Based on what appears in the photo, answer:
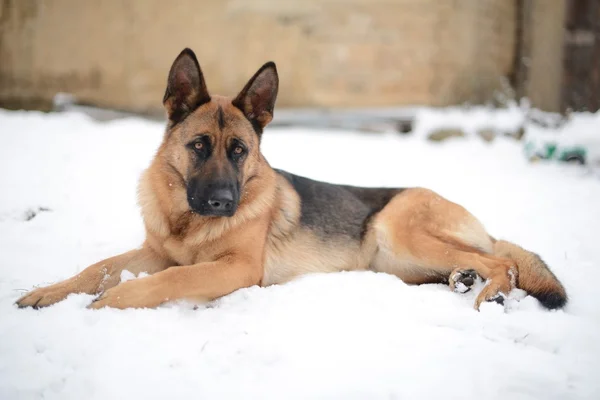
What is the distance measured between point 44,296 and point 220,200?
125 cm

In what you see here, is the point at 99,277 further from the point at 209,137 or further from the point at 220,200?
the point at 209,137

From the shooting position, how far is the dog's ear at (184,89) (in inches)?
151

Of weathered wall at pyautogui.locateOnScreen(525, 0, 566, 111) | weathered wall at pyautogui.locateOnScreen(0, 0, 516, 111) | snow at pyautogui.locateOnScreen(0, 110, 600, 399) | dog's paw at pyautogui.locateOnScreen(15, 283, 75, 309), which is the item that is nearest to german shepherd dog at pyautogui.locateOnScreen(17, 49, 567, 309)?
dog's paw at pyautogui.locateOnScreen(15, 283, 75, 309)

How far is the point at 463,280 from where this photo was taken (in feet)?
13.0

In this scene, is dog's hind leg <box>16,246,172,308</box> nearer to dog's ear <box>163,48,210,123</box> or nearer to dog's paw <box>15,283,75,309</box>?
dog's paw <box>15,283,75,309</box>

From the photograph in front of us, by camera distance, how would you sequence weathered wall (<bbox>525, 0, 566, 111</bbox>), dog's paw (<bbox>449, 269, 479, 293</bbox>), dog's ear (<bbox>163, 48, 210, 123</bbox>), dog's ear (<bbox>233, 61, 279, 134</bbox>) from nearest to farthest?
dog's ear (<bbox>163, 48, 210, 123</bbox>)
dog's paw (<bbox>449, 269, 479, 293</bbox>)
dog's ear (<bbox>233, 61, 279, 134</bbox>)
weathered wall (<bbox>525, 0, 566, 111</bbox>)

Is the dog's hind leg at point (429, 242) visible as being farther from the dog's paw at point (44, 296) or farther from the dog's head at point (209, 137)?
the dog's paw at point (44, 296)

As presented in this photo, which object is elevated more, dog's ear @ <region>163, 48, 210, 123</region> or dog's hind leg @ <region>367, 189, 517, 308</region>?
dog's ear @ <region>163, 48, 210, 123</region>

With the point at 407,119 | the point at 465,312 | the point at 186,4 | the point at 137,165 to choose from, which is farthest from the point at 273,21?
the point at 465,312

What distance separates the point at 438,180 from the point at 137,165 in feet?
13.7

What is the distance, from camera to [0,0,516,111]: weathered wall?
9.05 m

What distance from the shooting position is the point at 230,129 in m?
3.92

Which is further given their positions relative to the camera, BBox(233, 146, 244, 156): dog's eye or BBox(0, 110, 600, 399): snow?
BBox(233, 146, 244, 156): dog's eye

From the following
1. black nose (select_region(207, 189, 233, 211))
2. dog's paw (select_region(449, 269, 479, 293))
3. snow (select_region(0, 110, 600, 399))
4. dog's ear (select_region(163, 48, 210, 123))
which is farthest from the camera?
dog's paw (select_region(449, 269, 479, 293))
